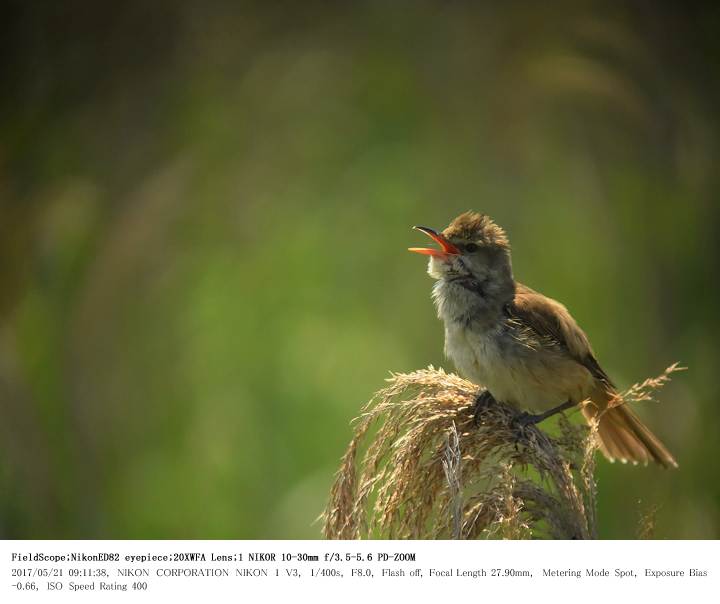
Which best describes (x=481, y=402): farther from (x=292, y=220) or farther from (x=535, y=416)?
(x=292, y=220)

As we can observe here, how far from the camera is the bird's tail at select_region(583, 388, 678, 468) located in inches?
118

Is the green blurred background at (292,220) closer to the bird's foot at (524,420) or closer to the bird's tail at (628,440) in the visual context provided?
the bird's tail at (628,440)

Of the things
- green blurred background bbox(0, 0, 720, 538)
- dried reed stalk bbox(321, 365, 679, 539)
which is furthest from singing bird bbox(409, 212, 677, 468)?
green blurred background bbox(0, 0, 720, 538)

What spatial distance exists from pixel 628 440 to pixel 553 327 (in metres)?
0.49

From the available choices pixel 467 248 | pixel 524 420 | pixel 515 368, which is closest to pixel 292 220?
pixel 467 248

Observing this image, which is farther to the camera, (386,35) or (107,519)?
(386,35)

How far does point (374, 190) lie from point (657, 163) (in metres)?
1.58

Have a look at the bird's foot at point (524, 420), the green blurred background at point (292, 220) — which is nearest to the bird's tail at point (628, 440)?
the bird's foot at point (524, 420)

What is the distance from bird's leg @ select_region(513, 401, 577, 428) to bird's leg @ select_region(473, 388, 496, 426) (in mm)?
110

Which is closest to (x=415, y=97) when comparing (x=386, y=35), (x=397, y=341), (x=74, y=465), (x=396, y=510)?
(x=386, y=35)

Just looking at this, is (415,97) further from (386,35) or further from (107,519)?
(107,519)

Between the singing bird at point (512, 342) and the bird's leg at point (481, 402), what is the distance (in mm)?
10

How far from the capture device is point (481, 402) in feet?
8.94
